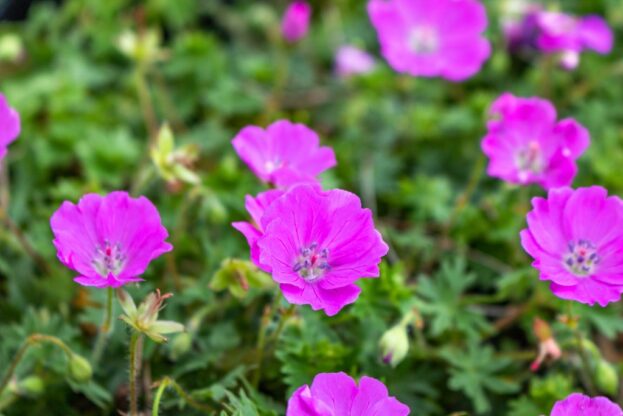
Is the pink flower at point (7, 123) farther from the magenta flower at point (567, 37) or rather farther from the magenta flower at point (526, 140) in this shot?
the magenta flower at point (567, 37)

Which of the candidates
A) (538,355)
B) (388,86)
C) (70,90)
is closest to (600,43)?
(388,86)

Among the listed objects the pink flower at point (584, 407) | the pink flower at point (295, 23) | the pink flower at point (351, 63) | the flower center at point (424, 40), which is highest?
the pink flower at point (295, 23)

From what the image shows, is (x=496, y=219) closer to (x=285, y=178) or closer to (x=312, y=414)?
(x=285, y=178)

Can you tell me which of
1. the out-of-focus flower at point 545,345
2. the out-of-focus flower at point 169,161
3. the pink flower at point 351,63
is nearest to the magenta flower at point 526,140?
the out-of-focus flower at point 545,345

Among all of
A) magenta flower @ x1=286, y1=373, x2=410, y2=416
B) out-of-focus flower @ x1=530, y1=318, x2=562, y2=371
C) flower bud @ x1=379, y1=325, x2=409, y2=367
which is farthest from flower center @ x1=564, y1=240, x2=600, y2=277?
magenta flower @ x1=286, y1=373, x2=410, y2=416

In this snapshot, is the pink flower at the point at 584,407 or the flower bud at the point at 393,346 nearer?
the pink flower at the point at 584,407

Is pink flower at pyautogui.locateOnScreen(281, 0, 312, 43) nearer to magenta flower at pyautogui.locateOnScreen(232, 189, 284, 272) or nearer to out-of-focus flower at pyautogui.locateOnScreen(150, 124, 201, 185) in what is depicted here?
out-of-focus flower at pyautogui.locateOnScreen(150, 124, 201, 185)
